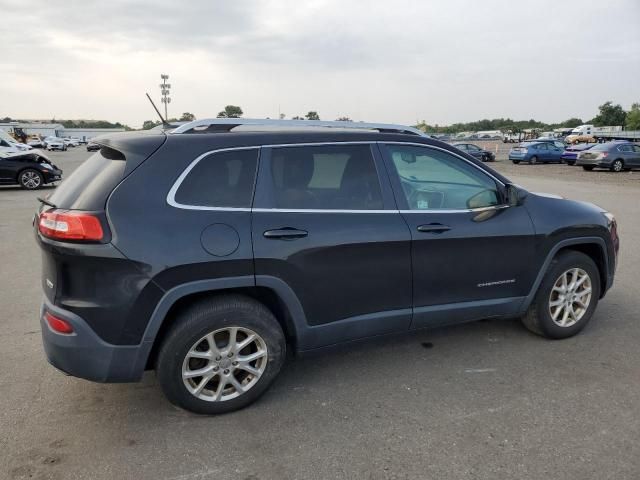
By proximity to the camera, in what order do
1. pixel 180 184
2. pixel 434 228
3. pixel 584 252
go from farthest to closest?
1. pixel 584 252
2. pixel 434 228
3. pixel 180 184

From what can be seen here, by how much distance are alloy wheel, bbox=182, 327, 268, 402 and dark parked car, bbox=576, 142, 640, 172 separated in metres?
23.9

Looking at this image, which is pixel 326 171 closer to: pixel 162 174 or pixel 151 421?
pixel 162 174

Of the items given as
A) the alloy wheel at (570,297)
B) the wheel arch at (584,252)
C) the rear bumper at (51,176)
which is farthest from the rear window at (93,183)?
the rear bumper at (51,176)

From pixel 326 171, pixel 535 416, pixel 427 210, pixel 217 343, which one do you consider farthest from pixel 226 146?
pixel 535 416

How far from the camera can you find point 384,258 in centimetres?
324

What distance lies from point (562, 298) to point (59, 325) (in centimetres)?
373

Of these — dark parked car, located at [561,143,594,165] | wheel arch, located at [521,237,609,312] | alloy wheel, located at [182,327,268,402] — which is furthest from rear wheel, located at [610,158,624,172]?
alloy wheel, located at [182,327,268,402]

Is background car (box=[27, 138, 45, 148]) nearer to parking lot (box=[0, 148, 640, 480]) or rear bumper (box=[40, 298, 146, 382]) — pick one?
parking lot (box=[0, 148, 640, 480])

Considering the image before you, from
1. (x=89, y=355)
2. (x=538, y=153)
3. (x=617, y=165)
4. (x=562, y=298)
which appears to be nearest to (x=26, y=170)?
(x=89, y=355)

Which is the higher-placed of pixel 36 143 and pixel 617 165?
pixel 36 143

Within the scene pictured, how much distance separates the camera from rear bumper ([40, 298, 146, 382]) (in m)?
2.69

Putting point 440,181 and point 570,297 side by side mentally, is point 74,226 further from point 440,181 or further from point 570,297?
point 570,297

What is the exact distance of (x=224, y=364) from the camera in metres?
2.95

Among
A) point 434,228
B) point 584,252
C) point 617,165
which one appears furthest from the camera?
point 617,165
